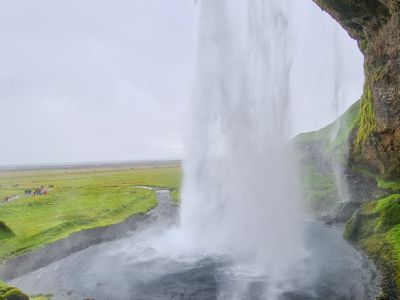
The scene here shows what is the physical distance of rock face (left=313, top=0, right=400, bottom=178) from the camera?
2911 cm

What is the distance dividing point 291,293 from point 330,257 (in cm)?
929

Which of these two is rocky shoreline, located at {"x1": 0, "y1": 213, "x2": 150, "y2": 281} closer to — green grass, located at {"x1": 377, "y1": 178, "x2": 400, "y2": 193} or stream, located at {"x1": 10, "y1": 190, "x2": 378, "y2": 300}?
stream, located at {"x1": 10, "y1": 190, "x2": 378, "y2": 300}

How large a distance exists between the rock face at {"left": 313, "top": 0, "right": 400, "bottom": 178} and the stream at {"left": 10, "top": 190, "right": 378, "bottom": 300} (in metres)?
12.2

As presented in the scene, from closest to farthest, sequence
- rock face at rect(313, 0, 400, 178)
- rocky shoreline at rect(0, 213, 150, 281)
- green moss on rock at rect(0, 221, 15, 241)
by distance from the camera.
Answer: rock face at rect(313, 0, 400, 178) → rocky shoreline at rect(0, 213, 150, 281) → green moss on rock at rect(0, 221, 15, 241)

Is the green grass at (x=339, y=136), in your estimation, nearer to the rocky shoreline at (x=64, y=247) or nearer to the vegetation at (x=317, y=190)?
Answer: the vegetation at (x=317, y=190)

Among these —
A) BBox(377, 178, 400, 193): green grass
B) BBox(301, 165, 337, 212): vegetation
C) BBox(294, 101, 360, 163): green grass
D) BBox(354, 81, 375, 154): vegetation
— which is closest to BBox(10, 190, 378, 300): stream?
BBox(377, 178, 400, 193): green grass

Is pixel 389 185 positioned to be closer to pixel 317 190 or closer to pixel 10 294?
pixel 317 190

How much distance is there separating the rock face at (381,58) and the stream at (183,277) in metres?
12.2

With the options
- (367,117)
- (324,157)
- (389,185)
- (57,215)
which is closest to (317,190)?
(324,157)

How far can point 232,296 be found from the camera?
22422 mm

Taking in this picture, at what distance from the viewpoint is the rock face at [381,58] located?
95.5 ft

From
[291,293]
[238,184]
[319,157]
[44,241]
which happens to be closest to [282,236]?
[238,184]

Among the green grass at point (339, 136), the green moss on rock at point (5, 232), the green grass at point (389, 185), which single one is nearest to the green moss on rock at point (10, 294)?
the green moss on rock at point (5, 232)

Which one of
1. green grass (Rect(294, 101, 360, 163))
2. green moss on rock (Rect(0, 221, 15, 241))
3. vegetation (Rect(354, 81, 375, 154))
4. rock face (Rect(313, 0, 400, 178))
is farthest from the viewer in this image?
green grass (Rect(294, 101, 360, 163))
